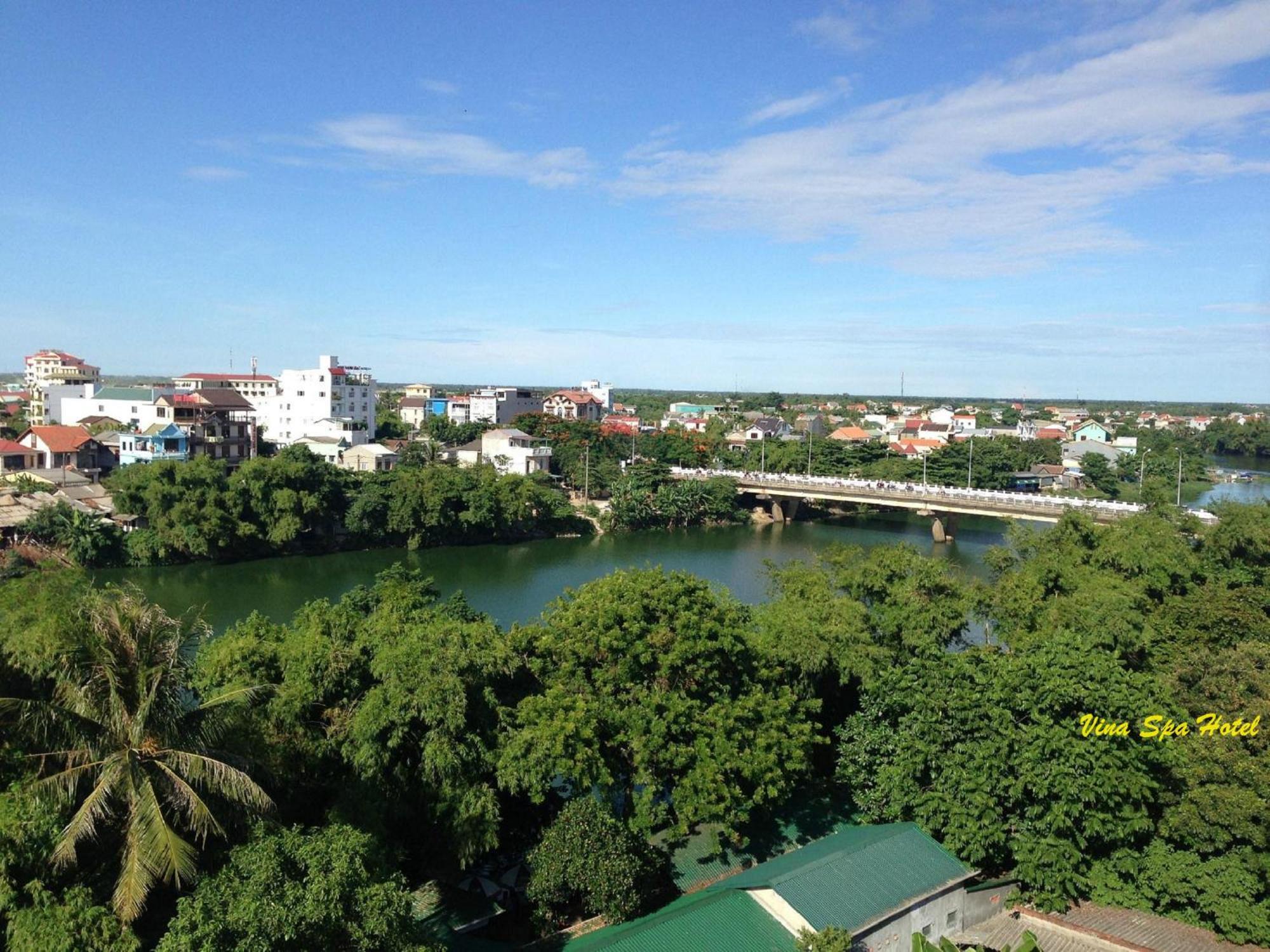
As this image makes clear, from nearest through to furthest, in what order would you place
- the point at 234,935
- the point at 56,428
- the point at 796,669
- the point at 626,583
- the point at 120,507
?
the point at 234,935 < the point at 626,583 < the point at 796,669 < the point at 120,507 < the point at 56,428

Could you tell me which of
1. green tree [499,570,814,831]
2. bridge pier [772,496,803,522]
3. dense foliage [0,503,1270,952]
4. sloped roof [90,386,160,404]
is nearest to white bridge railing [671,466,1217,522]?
bridge pier [772,496,803,522]

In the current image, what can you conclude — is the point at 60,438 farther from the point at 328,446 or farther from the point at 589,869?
the point at 589,869

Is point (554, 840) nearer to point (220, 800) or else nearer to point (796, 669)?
point (220, 800)

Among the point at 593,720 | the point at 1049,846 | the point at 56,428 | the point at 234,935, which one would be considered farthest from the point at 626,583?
the point at 56,428

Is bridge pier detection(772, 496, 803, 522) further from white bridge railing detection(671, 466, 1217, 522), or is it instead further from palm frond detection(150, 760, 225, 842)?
palm frond detection(150, 760, 225, 842)

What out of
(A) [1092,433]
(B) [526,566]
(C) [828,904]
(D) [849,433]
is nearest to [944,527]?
(B) [526,566]

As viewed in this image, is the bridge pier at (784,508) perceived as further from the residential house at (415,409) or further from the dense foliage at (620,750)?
the residential house at (415,409)
